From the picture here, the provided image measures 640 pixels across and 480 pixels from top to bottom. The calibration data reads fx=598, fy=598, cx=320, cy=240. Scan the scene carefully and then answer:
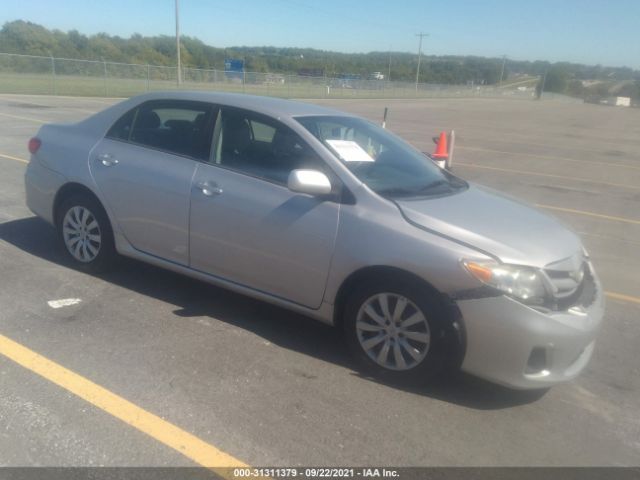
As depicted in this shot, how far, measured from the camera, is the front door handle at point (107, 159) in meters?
4.80

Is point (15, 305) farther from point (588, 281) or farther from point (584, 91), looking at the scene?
point (584, 91)

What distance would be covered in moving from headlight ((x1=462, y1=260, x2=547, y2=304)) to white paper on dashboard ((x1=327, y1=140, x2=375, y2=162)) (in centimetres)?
→ 118

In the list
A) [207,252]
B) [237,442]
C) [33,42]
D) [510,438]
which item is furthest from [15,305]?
[33,42]

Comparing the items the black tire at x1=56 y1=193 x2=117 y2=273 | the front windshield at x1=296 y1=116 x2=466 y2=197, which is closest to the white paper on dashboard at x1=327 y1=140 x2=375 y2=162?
the front windshield at x1=296 y1=116 x2=466 y2=197

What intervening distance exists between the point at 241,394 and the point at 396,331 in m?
0.99

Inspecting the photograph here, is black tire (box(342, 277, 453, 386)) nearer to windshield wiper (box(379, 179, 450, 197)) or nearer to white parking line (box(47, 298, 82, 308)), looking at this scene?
windshield wiper (box(379, 179, 450, 197))

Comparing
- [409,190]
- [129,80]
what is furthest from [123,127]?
[129,80]

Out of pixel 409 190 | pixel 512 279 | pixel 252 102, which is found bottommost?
pixel 512 279

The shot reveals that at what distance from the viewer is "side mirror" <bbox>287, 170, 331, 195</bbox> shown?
373 centimetres

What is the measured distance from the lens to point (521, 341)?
10.8 ft

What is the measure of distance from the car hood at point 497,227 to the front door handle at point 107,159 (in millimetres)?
2402

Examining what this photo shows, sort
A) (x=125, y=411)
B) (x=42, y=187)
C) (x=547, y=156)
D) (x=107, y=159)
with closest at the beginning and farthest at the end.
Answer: (x=125, y=411) < (x=107, y=159) < (x=42, y=187) < (x=547, y=156)

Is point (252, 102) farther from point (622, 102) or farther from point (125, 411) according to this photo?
point (622, 102)

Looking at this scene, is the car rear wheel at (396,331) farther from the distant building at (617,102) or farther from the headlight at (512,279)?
the distant building at (617,102)
